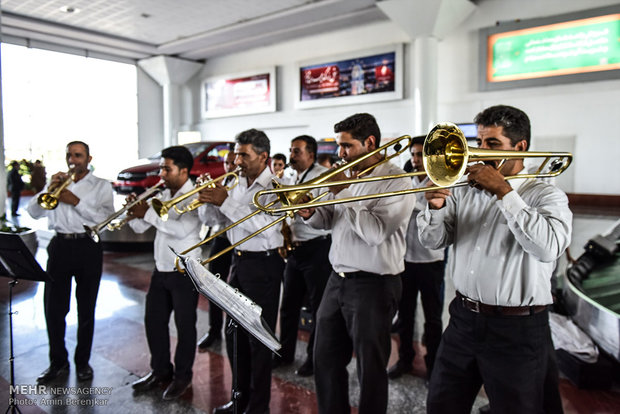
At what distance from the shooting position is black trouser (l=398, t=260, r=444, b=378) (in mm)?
3654

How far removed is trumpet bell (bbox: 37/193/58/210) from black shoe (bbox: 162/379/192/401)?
70.7 inches

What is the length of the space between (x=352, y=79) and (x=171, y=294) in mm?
11269

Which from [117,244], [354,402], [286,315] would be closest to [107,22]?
[117,244]

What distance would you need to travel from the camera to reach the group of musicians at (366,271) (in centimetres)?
203

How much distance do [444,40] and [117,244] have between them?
9.43 metres

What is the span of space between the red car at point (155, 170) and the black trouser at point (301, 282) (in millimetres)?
5800

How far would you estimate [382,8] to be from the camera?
36.1ft

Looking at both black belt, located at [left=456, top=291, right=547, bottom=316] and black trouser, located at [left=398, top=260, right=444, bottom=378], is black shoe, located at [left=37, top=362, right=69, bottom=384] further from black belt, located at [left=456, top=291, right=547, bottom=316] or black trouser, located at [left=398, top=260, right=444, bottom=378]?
black belt, located at [left=456, top=291, right=547, bottom=316]

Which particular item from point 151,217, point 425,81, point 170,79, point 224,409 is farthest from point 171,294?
point 170,79

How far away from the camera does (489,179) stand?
6.12 ft

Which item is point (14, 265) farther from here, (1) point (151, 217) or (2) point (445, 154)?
(2) point (445, 154)

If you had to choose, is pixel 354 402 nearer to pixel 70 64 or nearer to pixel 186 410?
pixel 186 410

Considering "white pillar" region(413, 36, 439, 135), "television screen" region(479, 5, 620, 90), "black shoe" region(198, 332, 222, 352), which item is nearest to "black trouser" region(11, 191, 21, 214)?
"black shoe" region(198, 332, 222, 352)

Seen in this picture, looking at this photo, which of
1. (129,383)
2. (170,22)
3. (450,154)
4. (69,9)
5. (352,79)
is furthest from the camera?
(352,79)
